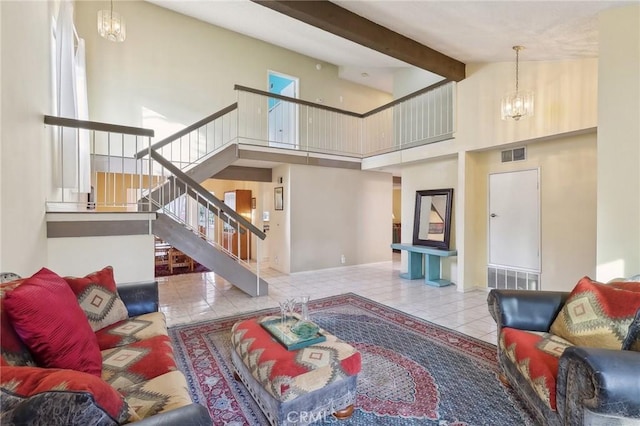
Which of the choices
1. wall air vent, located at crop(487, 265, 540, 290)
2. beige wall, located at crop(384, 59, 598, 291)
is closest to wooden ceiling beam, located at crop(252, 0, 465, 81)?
beige wall, located at crop(384, 59, 598, 291)

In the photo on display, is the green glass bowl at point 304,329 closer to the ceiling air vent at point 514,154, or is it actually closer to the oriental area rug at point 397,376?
the oriental area rug at point 397,376

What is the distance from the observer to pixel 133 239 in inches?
142

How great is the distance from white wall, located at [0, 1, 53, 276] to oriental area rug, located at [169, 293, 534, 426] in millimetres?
1528

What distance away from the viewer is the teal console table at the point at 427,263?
5100mm

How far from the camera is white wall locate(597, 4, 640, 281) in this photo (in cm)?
248

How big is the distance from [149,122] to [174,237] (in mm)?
3268

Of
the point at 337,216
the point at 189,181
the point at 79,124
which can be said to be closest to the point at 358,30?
the point at 189,181

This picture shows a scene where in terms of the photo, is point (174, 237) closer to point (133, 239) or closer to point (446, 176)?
point (133, 239)

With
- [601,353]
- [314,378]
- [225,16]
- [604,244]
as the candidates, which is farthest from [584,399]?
[225,16]

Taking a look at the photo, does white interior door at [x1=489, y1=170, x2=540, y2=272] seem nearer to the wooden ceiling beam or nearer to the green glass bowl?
the wooden ceiling beam

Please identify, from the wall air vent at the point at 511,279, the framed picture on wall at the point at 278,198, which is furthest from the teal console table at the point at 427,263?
the framed picture on wall at the point at 278,198

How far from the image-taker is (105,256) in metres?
3.46

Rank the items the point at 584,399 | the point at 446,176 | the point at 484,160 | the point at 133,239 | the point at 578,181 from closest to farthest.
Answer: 1. the point at 584,399
2. the point at 133,239
3. the point at 578,181
4. the point at 484,160
5. the point at 446,176

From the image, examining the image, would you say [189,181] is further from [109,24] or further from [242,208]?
[242,208]
